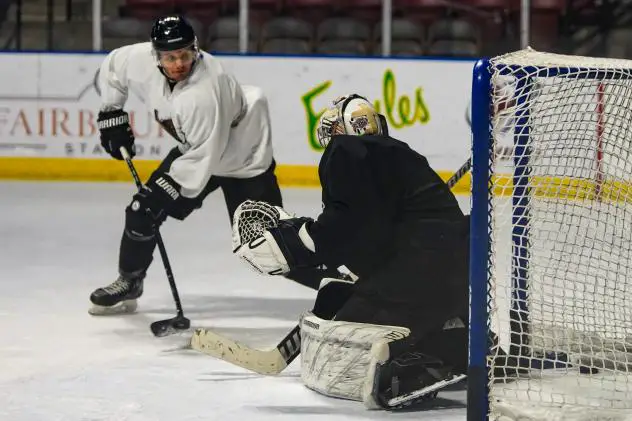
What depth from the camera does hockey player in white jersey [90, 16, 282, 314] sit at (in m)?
3.63

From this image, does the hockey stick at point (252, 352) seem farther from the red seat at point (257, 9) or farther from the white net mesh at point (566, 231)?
the red seat at point (257, 9)

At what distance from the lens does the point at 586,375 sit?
9.26ft

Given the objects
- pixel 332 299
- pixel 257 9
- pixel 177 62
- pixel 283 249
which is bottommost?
pixel 332 299

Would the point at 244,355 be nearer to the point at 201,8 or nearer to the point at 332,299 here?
the point at 332,299

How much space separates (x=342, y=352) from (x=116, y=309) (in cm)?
132

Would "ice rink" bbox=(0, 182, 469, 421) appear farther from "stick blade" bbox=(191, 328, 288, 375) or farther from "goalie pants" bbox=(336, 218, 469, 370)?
"goalie pants" bbox=(336, 218, 469, 370)

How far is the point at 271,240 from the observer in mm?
2748

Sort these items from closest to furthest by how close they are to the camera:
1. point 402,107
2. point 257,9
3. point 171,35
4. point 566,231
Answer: point 566,231
point 171,35
point 402,107
point 257,9

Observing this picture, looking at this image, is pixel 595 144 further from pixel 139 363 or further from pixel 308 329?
pixel 139 363

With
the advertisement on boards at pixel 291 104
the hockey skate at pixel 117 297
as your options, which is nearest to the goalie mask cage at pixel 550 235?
the hockey skate at pixel 117 297

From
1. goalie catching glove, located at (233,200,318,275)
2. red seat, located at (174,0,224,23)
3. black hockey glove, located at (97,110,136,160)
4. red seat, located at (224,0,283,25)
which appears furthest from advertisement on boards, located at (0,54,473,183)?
goalie catching glove, located at (233,200,318,275)

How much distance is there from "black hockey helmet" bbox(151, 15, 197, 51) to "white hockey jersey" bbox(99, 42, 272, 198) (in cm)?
13

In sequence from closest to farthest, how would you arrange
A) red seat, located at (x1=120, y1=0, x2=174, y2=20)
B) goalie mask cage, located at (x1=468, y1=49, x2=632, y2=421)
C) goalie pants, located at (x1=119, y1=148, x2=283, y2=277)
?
goalie mask cage, located at (x1=468, y1=49, x2=632, y2=421)
goalie pants, located at (x1=119, y1=148, x2=283, y2=277)
red seat, located at (x1=120, y1=0, x2=174, y2=20)

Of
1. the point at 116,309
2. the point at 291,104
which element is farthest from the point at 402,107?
the point at 116,309
